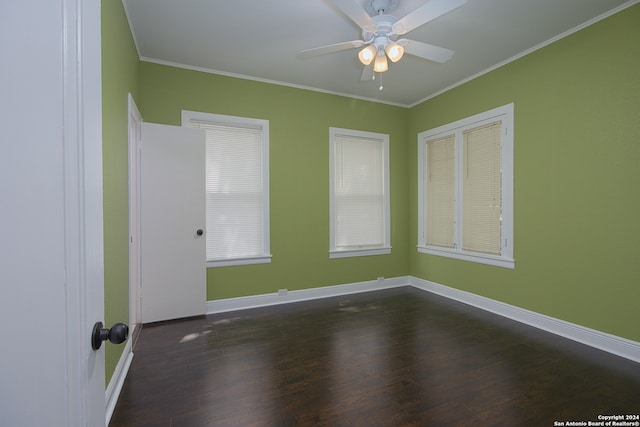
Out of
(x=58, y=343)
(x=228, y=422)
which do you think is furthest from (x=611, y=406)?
(x=58, y=343)

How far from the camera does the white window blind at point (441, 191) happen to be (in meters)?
4.15

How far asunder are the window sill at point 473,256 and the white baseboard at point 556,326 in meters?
0.45

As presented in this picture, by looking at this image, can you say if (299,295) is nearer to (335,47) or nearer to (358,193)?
(358,193)

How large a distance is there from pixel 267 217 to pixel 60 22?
3296 millimetres

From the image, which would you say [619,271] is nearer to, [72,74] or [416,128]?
[416,128]

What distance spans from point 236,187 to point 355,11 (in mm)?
2436

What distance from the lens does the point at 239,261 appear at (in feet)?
12.0

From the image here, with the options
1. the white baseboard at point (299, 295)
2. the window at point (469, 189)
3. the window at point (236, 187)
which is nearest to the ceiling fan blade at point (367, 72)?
the window at point (236, 187)

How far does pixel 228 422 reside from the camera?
1.73 m

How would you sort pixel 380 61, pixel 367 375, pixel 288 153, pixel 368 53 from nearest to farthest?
1. pixel 367 375
2. pixel 368 53
3. pixel 380 61
4. pixel 288 153

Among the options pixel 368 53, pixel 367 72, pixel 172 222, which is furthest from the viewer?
pixel 172 222

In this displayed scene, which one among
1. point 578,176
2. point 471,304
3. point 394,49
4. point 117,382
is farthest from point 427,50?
point 117,382

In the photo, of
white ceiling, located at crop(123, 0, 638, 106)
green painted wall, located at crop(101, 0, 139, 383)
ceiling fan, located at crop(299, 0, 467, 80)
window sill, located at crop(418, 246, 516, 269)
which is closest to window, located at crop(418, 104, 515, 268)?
window sill, located at crop(418, 246, 516, 269)

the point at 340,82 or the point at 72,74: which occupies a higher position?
the point at 340,82
